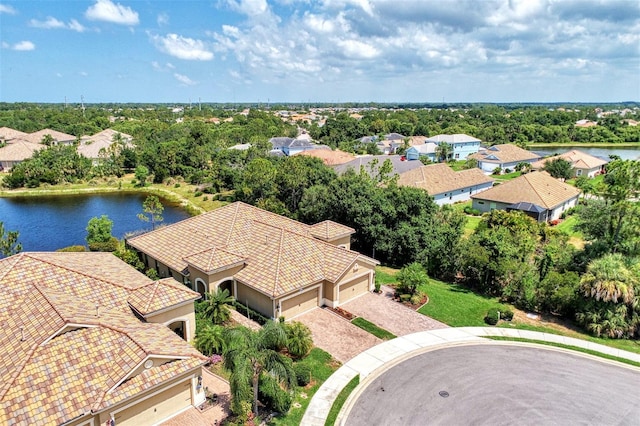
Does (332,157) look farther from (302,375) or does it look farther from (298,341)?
(302,375)

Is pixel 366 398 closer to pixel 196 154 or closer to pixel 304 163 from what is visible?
pixel 304 163

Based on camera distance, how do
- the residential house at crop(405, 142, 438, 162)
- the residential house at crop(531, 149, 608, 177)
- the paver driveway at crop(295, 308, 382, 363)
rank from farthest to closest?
1. the residential house at crop(405, 142, 438, 162)
2. the residential house at crop(531, 149, 608, 177)
3. the paver driveway at crop(295, 308, 382, 363)

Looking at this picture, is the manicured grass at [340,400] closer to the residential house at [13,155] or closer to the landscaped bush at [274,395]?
the landscaped bush at [274,395]

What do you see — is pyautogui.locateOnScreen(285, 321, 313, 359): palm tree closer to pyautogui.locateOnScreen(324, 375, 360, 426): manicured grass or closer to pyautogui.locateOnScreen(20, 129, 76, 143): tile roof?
pyautogui.locateOnScreen(324, 375, 360, 426): manicured grass

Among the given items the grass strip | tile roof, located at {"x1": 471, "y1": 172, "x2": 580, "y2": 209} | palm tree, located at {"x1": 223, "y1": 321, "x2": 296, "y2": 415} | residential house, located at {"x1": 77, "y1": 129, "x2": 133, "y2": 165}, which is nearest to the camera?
palm tree, located at {"x1": 223, "y1": 321, "x2": 296, "y2": 415}

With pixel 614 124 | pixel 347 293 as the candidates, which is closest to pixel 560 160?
pixel 347 293

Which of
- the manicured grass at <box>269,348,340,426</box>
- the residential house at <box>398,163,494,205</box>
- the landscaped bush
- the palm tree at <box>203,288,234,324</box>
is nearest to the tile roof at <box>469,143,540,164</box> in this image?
the residential house at <box>398,163,494,205</box>

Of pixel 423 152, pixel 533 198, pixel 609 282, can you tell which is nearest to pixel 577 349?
pixel 609 282
